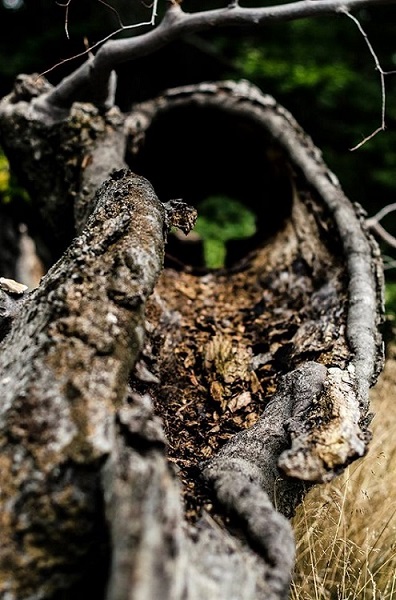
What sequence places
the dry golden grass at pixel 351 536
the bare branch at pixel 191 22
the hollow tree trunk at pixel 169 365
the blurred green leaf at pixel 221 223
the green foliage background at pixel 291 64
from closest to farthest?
the hollow tree trunk at pixel 169 365 → the dry golden grass at pixel 351 536 → the bare branch at pixel 191 22 → the blurred green leaf at pixel 221 223 → the green foliage background at pixel 291 64

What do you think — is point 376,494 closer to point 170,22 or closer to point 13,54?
point 170,22

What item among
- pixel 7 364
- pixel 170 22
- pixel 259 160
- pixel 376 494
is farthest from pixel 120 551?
pixel 259 160

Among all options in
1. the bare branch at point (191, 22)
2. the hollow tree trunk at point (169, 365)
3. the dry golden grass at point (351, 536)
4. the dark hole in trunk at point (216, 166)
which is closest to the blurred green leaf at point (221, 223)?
the dark hole in trunk at point (216, 166)

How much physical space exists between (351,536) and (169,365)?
3.92 feet

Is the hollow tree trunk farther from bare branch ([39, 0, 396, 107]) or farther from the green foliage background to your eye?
the green foliage background

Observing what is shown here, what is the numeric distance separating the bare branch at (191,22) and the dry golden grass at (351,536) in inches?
83.2

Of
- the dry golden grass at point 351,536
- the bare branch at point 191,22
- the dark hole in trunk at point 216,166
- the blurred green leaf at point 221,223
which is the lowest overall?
the dry golden grass at point 351,536

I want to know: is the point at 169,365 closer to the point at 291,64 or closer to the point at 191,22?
the point at 191,22

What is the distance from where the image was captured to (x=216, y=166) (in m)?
4.41

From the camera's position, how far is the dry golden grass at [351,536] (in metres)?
2.29

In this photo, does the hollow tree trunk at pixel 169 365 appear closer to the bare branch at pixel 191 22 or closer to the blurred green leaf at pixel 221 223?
the blurred green leaf at pixel 221 223

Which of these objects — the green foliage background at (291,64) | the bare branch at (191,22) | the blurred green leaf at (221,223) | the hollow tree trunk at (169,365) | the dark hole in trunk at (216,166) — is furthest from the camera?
the green foliage background at (291,64)

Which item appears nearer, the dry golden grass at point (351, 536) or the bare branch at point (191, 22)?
the dry golden grass at point (351, 536)

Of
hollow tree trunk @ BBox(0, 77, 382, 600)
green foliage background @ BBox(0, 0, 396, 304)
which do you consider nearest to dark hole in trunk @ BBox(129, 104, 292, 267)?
hollow tree trunk @ BBox(0, 77, 382, 600)
